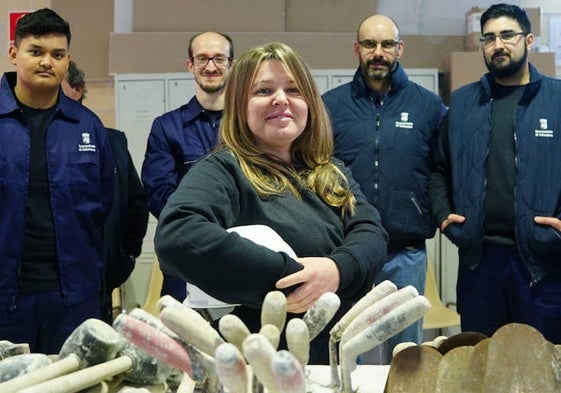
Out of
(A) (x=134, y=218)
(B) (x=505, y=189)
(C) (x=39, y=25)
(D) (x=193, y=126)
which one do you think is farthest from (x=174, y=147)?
(B) (x=505, y=189)

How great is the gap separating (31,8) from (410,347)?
3669 millimetres

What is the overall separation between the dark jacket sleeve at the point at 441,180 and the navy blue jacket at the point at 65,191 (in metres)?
1.23

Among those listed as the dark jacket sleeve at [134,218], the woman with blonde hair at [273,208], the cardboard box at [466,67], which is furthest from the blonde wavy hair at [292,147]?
the cardboard box at [466,67]

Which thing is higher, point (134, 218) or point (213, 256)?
point (213, 256)

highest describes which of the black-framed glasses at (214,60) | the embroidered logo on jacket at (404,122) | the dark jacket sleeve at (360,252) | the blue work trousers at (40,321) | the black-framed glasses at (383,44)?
the black-framed glasses at (383,44)

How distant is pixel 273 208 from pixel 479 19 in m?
2.98

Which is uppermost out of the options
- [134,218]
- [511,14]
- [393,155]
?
[511,14]

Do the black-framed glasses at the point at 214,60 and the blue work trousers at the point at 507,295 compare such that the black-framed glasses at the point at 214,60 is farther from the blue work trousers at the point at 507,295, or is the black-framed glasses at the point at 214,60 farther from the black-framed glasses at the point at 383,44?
the blue work trousers at the point at 507,295

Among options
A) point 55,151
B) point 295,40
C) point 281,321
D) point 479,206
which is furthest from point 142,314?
point 295,40

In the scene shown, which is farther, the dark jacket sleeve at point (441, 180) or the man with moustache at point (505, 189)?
the dark jacket sleeve at point (441, 180)

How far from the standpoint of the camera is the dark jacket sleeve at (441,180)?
2705 mm

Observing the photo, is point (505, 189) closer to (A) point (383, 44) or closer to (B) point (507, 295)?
(B) point (507, 295)

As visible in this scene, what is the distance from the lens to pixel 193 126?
112 inches

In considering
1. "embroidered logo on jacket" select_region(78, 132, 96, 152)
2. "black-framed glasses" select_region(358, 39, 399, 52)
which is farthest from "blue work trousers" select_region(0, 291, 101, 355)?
"black-framed glasses" select_region(358, 39, 399, 52)
